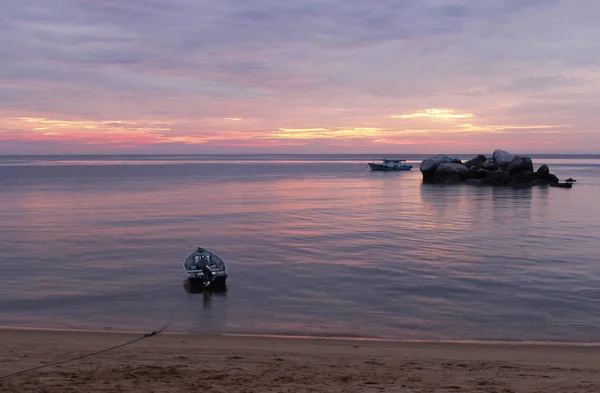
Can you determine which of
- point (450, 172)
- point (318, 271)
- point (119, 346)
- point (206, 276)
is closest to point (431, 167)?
point (450, 172)

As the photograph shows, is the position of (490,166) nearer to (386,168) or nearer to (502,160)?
(502,160)

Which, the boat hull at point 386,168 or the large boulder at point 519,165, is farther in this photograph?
the boat hull at point 386,168

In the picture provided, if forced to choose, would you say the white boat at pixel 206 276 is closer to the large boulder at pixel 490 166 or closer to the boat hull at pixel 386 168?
the large boulder at pixel 490 166

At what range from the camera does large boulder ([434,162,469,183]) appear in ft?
260

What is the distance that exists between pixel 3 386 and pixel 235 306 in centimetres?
814

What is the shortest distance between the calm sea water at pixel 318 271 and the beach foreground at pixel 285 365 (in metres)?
1.31

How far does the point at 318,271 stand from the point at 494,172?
60.7 m

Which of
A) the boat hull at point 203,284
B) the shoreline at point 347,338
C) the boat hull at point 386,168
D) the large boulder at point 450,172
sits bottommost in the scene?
the shoreline at point 347,338

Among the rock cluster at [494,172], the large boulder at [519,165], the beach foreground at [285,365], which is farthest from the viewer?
the large boulder at [519,165]

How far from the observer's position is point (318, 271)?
70.4 feet

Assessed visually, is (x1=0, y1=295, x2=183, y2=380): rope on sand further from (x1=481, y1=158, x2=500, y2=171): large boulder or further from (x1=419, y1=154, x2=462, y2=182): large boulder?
(x1=419, y1=154, x2=462, y2=182): large boulder

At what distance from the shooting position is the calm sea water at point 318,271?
49.5 feet

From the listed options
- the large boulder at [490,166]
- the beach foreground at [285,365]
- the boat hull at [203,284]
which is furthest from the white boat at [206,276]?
the large boulder at [490,166]

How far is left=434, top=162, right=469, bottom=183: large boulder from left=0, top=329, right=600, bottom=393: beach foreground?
68.7m
